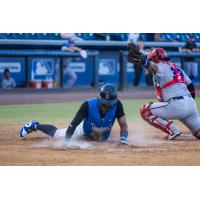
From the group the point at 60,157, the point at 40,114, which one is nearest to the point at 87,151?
the point at 60,157

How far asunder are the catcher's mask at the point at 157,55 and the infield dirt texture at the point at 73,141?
2.30ft

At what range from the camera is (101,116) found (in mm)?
6070

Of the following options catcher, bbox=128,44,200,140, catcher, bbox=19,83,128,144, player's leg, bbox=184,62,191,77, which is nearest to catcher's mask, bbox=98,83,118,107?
catcher, bbox=19,83,128,144

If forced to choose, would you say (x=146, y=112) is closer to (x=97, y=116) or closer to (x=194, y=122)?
(x=194, y=122)

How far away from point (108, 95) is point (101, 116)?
0.97 feet

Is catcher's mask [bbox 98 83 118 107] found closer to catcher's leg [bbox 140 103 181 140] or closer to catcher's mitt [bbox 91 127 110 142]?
catcher's mitt [bbox 91 127 110 142]

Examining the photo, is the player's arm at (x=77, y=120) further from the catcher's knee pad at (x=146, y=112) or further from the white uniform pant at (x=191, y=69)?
the white uniform pant at (x=191, y=69)

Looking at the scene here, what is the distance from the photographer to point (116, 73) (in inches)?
305

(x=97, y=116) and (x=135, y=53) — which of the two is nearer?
(x=97, y=116)

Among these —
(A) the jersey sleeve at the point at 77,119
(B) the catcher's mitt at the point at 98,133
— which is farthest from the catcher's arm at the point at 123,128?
(A) the jersey sleeve at the point at 77,119

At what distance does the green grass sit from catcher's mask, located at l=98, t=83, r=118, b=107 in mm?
1243

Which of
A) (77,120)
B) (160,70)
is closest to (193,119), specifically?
(160,70)

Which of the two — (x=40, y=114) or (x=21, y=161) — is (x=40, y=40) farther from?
(x=21, y=161)
